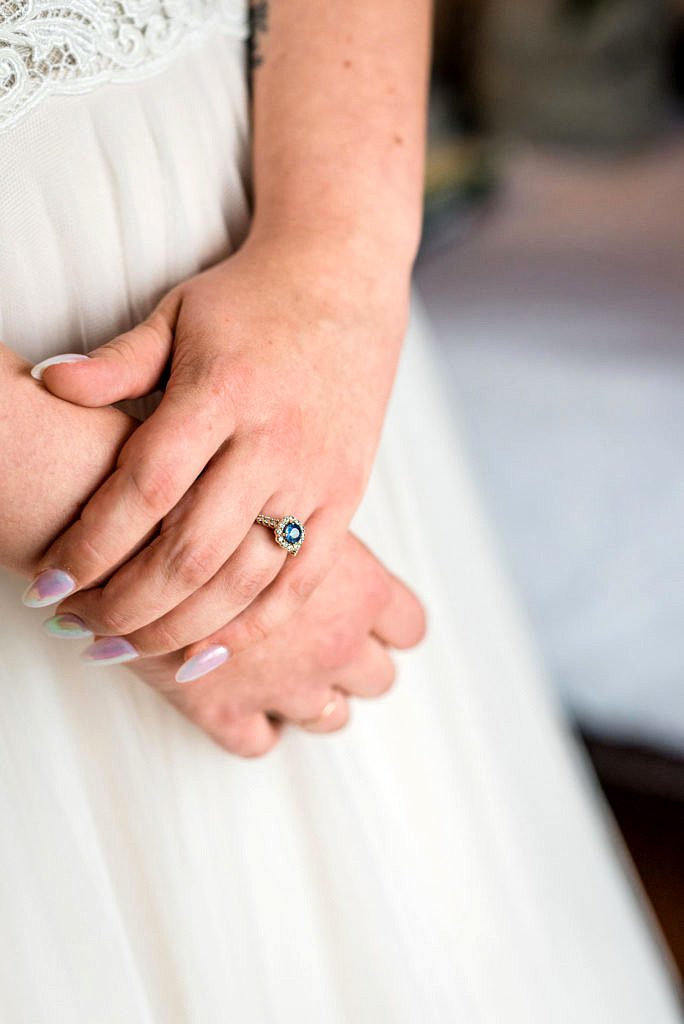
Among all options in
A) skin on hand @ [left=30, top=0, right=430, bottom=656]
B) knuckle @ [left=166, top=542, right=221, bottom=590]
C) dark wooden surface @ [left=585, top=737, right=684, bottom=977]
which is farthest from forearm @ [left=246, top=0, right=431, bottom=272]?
dark wooden surface @ [left=585, top=737, right=684, bottom=977]

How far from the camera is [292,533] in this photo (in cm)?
51

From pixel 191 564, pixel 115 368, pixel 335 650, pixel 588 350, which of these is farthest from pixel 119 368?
pixel 588 350

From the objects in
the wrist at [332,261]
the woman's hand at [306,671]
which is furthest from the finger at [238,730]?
the wrist at [332,261]

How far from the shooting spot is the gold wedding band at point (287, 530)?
51cm

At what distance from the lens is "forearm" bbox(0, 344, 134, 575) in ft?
1.47

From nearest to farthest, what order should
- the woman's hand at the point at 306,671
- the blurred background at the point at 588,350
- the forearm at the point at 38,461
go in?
the forearm at the point at 38,461 < the woman's hand at the point at 306,671 < the blurred background at the point at 588,350

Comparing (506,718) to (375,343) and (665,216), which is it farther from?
(665,216)

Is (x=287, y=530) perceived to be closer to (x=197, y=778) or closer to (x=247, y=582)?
(x=247, y=582)

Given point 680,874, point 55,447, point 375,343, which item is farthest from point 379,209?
point 680,874

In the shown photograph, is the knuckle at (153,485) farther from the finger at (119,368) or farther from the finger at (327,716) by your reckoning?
the finger at (327,716)

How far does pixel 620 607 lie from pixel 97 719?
0.98 m

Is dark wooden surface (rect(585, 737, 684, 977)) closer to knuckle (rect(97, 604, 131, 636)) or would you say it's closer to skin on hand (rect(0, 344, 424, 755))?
skin on hand (rect(0, 344, 424, 755))

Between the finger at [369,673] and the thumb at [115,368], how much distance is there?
0.68 feet

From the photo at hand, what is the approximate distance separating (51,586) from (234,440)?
0.11 meters
